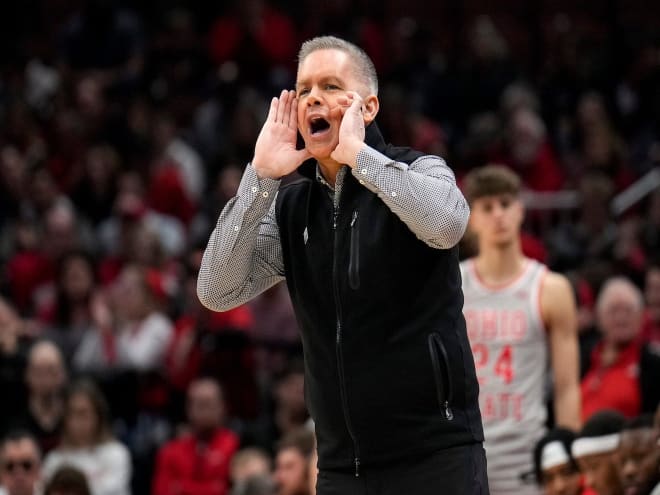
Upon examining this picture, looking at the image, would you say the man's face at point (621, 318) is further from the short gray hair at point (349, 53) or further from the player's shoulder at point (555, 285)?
the short gray hair at point (349, 53)

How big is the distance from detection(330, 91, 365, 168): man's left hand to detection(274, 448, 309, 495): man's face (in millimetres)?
3980

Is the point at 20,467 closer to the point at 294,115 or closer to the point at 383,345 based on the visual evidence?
the point at 294,115

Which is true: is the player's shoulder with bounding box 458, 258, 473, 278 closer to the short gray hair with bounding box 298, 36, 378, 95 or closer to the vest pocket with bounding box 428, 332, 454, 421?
the short gray hair with bounding box 298, 36, 378, 95

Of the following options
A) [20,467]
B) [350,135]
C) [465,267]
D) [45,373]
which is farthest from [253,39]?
[350,135]

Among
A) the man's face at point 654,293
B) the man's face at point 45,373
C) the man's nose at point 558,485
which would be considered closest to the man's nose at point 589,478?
the man's nose at point 558,485

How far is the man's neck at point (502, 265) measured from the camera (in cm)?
634

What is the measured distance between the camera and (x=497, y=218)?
6.37 m

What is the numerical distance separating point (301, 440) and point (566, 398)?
229 cm

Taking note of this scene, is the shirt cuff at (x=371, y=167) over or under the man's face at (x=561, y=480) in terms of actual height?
over

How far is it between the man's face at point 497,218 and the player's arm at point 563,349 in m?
0.32

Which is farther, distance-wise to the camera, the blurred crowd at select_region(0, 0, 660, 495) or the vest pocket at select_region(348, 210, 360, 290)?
the blurred crowd at select_region(0, 0, 660, 495)

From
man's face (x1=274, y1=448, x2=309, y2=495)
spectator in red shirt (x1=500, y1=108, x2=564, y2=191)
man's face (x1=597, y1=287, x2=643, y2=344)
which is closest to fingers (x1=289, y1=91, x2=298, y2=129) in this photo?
man's face (x1=274, y1=448, x2=309, y2=495)

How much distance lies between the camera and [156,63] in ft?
50.3

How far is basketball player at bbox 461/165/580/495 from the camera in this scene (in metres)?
6.08
